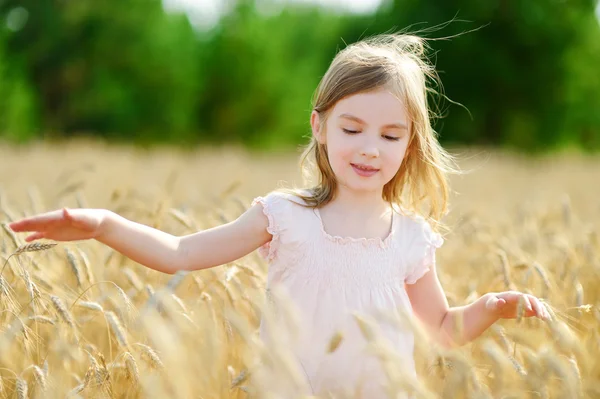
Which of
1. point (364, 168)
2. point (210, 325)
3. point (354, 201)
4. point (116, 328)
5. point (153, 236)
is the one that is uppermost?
point (364, 168)

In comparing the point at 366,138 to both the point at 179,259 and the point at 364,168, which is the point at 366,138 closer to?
the point at 364,168

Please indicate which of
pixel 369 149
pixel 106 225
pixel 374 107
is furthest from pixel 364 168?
pixel 106 225

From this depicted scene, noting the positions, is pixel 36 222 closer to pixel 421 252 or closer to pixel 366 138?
pixel 366 138

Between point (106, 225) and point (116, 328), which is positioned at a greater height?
point (106, 225)

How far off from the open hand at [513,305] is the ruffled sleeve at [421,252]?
213 mm

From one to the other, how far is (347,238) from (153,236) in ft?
1.78

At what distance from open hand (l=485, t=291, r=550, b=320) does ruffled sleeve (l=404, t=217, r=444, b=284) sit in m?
0.21

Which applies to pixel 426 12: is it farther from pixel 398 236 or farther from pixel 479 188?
pixel 398 236

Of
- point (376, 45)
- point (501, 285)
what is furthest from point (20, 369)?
point (501, 285)

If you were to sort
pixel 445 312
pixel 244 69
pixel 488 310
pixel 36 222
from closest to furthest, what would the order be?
1. pixel 36 222
2. pixel 488 310
3. pixel 445 312
4. pixel 244 69

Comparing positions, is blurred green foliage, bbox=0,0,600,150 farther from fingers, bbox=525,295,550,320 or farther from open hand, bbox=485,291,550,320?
fingers, bbox=525,295,550,320

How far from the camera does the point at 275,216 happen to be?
7.34 ft

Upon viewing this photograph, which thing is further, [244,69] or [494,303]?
[244,69]

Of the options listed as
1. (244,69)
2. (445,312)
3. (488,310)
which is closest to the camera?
(488,310)
